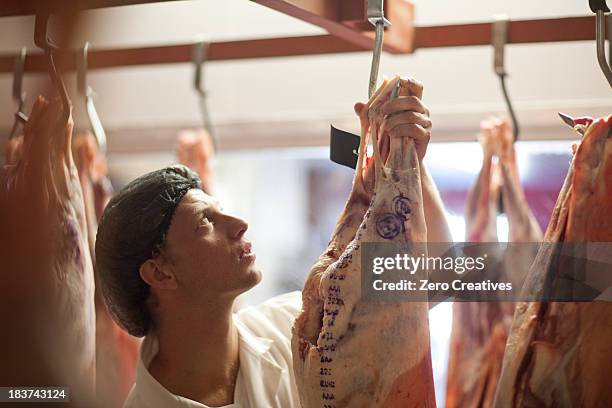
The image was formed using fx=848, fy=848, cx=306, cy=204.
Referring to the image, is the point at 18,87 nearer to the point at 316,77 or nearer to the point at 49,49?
the point at 49,49

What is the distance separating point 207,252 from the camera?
1.24 meters

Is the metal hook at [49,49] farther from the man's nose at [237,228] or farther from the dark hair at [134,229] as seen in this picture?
the man's nose at [237,228]

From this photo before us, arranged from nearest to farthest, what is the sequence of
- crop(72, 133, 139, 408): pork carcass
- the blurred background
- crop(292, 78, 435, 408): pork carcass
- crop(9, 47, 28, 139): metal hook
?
1. crop(292, 78, 435, 408): pork carcass
2. crop(9, 47, 28, 139): metal hook
3. crop(72, 133, 139, 408): pork carcass
4. the blurred background

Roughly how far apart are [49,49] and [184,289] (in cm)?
42

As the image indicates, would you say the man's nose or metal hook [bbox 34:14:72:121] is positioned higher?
metal hook [bbox 34:14:72:121]

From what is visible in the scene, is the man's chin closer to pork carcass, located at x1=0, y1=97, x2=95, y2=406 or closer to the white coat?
the white coat

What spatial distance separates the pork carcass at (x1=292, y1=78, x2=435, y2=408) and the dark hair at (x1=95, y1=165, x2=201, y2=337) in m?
0.35

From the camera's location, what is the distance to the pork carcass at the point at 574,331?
0.99m

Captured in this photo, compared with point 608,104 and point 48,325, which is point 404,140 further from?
point 608,104
